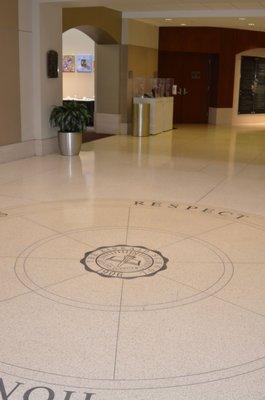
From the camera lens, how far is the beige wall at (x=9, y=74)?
26.5ft

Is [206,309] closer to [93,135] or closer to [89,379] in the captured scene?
[89,379]

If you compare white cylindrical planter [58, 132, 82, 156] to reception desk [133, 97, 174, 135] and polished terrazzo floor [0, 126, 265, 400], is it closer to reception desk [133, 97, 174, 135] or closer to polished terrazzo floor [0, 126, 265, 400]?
polished terrazzo floor [0, 126, 265, 400]

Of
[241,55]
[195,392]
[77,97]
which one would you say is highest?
[241,55]

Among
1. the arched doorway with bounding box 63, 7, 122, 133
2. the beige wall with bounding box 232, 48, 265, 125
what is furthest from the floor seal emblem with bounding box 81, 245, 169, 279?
the beige wall with bounding box 232, 48, 265, 125

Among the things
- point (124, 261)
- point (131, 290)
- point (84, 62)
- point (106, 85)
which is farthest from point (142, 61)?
point (131, 290)

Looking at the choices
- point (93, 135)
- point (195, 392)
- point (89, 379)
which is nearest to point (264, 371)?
point (195, 392)

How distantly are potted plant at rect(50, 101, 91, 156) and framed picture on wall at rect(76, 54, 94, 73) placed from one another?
19.8ft

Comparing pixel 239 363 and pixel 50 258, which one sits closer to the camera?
pixel 239 363

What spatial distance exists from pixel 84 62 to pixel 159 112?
3317 mm

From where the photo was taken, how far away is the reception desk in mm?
12875

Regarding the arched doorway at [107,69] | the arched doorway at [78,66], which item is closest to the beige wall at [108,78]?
the arched doorway at [107,69]

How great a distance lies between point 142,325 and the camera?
299 cm

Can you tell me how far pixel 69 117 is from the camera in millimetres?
8914

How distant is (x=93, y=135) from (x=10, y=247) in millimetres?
8524
